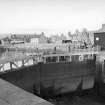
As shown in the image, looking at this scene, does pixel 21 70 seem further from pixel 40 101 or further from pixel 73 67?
pixel 40 101

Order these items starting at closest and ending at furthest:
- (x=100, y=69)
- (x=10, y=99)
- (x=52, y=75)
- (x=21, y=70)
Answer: (x=10, y=99) < (x=21, y=70) < (x=52, y=75) < (x=100, y=69)

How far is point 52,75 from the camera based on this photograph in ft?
50.5

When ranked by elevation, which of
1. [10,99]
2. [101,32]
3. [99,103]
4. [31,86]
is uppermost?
[101,32]

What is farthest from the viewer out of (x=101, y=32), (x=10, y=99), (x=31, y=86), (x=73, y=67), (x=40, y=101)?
(x=101, y=32)

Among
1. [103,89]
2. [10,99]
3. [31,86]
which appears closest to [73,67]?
[103,89]

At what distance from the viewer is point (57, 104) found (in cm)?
1388

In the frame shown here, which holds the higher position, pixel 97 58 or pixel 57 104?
pixel 97 58

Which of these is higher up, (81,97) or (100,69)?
(100,69)

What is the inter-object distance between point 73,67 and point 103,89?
4.51 metres

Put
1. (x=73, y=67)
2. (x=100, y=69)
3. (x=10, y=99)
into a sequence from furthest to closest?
(x=100, y=69)
(x=73, y=67)
(x=10, y=99)

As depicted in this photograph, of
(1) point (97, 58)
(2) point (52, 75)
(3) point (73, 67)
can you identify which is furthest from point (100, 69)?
(2) point (52, 75)

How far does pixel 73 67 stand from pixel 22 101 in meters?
15.2

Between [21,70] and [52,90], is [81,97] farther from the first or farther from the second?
[21,70]

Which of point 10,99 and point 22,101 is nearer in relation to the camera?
point 22,101
